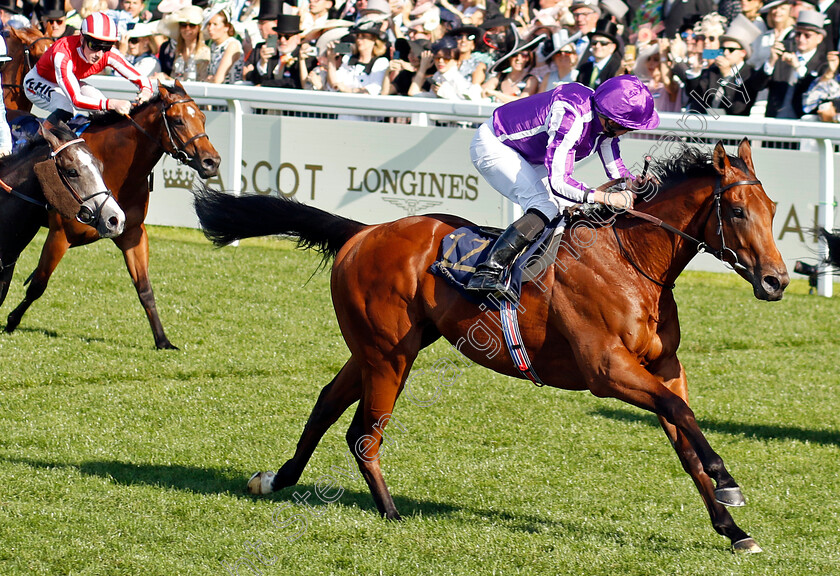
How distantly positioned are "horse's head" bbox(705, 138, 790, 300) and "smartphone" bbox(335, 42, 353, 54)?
782cm

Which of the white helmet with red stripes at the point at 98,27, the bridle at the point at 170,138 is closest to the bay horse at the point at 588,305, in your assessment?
the bridle at the point at 170,138

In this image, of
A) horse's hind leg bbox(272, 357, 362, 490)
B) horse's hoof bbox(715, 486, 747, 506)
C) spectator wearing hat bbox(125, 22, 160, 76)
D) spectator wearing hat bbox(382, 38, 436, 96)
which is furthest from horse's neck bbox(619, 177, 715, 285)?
spectator wearing hat bbox(125, 22, 160, 76)

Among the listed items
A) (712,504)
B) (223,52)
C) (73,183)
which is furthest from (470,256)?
(223,52)

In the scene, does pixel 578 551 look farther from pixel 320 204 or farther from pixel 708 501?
pixel 320 204

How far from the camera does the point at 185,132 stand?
7832mm

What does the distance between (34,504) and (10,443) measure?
0.98m

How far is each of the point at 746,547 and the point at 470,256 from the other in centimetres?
160

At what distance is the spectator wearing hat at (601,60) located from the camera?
10.6 metres

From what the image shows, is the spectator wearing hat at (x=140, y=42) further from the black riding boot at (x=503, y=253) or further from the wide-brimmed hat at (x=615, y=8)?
the black riding boot at (x=503, y=253)

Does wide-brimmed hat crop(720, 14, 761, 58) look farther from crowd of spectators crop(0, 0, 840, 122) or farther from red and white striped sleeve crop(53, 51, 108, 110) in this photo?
red and white striped sleeve crop(53, 51, 108, 110)

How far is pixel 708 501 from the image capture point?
14.8ft

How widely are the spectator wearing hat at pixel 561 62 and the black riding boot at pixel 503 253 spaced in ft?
19.8

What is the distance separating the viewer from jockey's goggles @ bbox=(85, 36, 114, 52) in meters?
7.78

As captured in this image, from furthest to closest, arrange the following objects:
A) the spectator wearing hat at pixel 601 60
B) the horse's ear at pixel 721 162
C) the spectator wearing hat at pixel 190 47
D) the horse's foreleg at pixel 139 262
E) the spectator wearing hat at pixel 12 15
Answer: the spectator wearing hat at pixel 12 15 → the spectator wearing hat at pixel 190 47 → the spectator wearing hat at pixel 601 60 → the horse's foreleg at pixel 139 262 → the horse's ear at pixel 721 162
